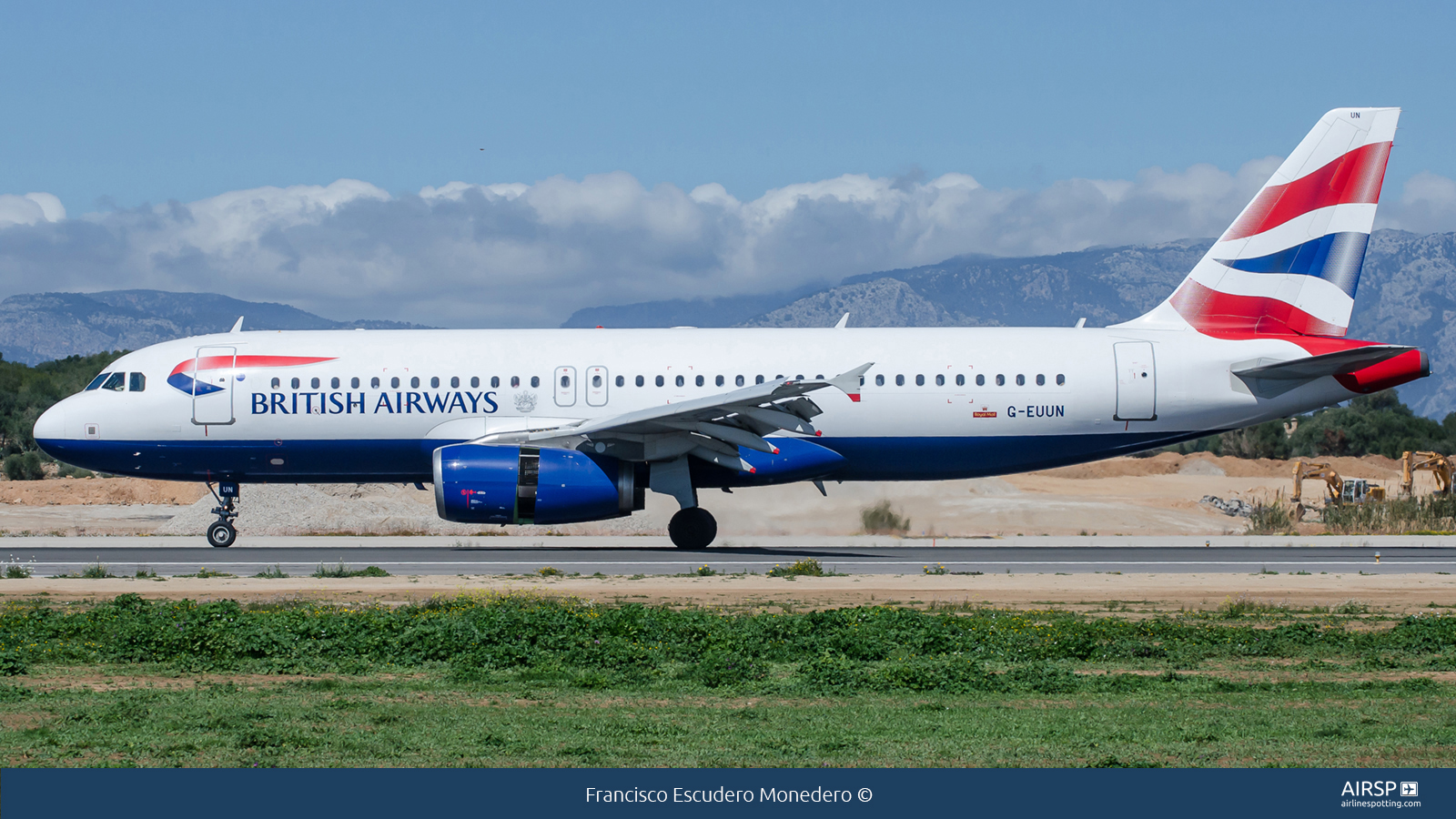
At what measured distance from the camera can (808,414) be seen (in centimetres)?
2333

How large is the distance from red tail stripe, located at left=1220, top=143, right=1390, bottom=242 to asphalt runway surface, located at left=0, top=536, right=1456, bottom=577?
21.3 feet

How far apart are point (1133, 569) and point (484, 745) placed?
48.6 ft

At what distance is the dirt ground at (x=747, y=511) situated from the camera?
3019 centimetres

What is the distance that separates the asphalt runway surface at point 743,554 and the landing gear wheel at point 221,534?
0.28m

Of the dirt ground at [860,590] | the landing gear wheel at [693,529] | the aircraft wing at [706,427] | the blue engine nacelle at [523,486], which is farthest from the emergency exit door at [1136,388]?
the blue engine nacelle at [523,486]

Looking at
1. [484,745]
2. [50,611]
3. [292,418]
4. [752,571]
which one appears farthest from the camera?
[292,418]

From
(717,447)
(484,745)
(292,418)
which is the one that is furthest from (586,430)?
(484,745)

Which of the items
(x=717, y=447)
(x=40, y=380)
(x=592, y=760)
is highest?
(x=40, y=380)

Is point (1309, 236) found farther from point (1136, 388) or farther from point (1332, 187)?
point (1136, 388)

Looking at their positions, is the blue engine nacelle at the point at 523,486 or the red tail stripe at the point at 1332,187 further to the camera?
the red tail stripe at the point at 1332,187

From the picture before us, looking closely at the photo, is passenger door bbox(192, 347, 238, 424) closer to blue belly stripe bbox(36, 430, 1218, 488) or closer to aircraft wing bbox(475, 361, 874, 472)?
blue belly stripe bbox(36, 430, 1218, 488)

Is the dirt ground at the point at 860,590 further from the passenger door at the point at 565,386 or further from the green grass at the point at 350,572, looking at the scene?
the passenger door at the point at 565,386

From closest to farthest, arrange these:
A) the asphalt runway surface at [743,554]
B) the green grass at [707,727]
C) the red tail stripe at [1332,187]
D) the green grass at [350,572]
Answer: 1. the green grass at [707,727]
2. the green grass at [350,572]
3. the asphalt runway surface at [743,554]
4. the red tail stripe at [1332,187]
